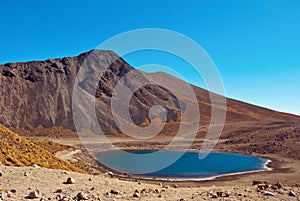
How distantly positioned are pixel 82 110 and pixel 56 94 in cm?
1669

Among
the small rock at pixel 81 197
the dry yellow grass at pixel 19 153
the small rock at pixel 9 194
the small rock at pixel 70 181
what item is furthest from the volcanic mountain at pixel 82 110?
the small rock at pixel 9 194

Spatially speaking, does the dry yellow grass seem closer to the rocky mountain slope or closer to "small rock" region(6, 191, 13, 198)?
"small rock" region(6, 191, 13, 198)

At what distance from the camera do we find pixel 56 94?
148 m

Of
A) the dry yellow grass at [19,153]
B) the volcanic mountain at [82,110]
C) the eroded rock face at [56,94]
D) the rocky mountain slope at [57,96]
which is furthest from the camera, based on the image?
the eroded rock face at [56,94]

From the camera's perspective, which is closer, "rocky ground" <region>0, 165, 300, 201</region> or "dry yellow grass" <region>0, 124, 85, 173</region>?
"rocky ground" <region>0, 165, 300, 201</region>

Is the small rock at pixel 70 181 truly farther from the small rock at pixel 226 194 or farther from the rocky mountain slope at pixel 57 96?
the rocky mountain slope at pixel 57 96

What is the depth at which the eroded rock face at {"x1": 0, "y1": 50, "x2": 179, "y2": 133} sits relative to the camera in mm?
132625

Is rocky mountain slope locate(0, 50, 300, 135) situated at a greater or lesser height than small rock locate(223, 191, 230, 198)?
greater

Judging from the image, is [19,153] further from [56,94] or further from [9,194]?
[56,94]

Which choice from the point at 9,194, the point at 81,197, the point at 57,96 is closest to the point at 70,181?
the point at 81,197

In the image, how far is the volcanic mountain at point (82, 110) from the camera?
113 meters

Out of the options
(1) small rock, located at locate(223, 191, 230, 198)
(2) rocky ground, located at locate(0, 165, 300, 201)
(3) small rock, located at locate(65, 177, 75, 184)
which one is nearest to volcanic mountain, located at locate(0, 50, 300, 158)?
(2) rocky ground, located at locate(0, 165, 300, 201)

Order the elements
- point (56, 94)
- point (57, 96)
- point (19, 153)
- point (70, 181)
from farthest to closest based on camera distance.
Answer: point (56, 94) < point (57, 96) < point (19, 153) < point (70, 181)

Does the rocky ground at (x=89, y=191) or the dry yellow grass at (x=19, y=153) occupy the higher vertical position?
the dry yellow grass at (x=19, y=153)
